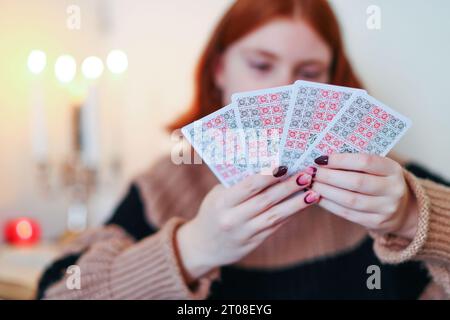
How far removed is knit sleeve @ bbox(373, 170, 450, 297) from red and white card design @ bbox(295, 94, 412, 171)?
0.09 metres

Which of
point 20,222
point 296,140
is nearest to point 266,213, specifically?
point 296,140

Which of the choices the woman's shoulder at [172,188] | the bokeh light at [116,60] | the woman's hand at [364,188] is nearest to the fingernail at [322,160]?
the woman's hand at [364,188]

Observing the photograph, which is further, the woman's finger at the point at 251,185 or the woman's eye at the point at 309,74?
the woman's eye at the point at 309,74

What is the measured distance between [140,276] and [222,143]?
11.7 inches

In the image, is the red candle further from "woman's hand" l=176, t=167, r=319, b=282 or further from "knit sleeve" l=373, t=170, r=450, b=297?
"knit sleeve" l=373, t=170, r=450, b=297

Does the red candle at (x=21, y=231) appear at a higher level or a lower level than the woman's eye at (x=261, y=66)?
lower

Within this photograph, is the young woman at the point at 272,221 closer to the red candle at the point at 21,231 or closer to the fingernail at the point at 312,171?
the fingernail at the point at 312,171

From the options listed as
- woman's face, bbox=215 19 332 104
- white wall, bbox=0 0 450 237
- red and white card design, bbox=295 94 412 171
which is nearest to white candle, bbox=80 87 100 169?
white wall, bbox=0 0 450 237

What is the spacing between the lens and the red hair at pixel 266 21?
83cm

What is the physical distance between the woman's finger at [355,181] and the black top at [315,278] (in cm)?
25

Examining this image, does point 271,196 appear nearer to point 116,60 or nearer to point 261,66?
point 261,66

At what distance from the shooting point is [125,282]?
0.81 metres

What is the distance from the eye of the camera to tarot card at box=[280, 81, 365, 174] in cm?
62

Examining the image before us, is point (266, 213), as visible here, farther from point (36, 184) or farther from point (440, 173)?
point (36, 184)
